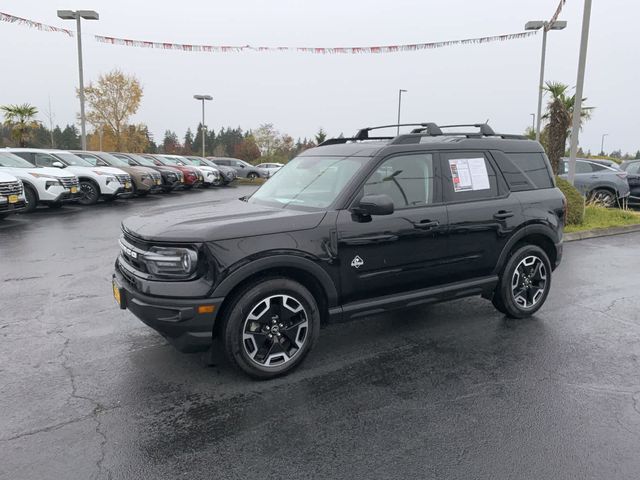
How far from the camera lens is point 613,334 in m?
5.02

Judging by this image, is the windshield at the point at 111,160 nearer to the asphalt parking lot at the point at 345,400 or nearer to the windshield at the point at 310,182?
the asphalt parking lot at the point at 345,400

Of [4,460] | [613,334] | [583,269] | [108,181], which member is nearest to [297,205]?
[4,460]

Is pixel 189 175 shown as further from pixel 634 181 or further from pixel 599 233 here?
pixel 634 181

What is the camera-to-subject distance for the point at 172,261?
3.64 m

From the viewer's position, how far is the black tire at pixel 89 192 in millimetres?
15438

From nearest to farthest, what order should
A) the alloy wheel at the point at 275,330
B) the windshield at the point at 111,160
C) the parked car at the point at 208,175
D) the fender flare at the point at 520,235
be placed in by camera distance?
the alloy wheel at the point at 275,330
the fender flare at the point at 520,235
the windshield at the point at 111,160
the parked car at the point at 208,175

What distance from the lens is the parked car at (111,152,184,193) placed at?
772 inches

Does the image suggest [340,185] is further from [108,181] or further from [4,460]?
[108,181]

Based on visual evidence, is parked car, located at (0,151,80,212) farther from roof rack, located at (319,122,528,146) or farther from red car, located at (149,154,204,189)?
roof rack, located at (319,122,528,146)

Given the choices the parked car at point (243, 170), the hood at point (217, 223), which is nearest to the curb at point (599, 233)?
the hood at point (217, 223)

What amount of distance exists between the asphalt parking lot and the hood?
1.13 meters

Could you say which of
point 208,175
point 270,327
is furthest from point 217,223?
point 208,175

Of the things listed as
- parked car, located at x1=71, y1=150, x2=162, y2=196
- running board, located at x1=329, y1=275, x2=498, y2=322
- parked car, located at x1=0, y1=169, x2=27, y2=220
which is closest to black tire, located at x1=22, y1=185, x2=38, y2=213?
parked car, located at x1=0, y1=169, x2=27, y2=220

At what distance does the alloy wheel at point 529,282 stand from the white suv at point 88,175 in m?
13.5
